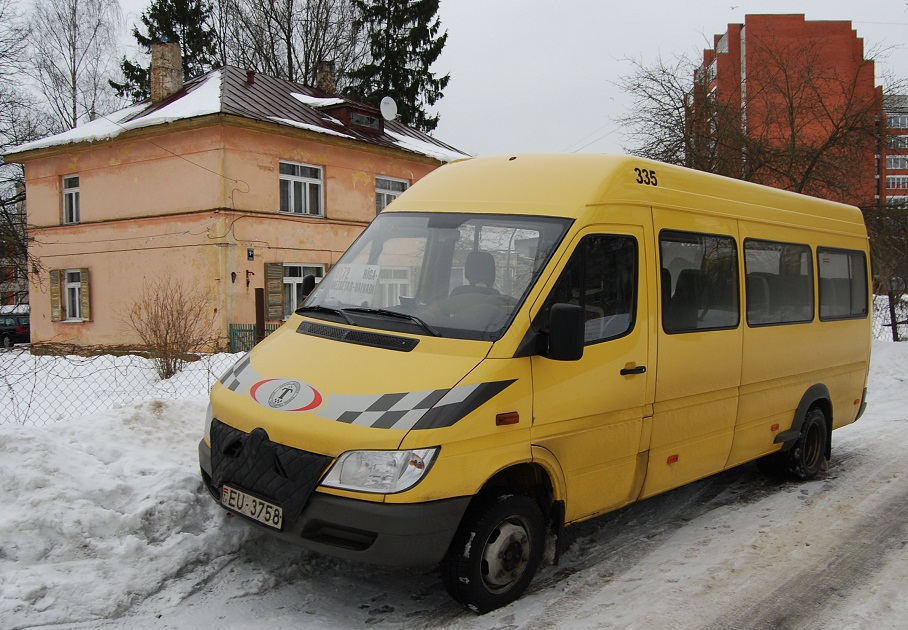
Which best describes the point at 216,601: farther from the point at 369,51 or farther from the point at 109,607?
the point at 369,51

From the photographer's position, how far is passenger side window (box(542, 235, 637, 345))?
4.37 m

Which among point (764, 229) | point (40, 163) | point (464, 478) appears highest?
point (40, 163)

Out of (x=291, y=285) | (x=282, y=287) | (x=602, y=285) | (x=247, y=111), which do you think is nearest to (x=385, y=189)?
(x=291, y=285)

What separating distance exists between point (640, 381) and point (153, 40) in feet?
122

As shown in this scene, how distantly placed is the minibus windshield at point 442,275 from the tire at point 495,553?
959mm

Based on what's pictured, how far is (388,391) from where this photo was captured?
3814 mm

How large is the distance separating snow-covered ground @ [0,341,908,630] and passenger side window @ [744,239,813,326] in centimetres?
166

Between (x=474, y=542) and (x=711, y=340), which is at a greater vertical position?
(x=711, y=340)

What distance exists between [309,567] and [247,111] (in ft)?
59.1

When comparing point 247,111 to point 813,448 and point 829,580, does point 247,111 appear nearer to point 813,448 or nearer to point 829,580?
point 813,448

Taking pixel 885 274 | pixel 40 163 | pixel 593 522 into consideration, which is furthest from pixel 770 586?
pixel 40 163

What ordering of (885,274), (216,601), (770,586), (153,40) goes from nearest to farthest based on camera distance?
(216,601), (770,586), (885,274), (153,40)

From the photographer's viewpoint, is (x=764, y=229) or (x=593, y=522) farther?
(x=764, y=229)

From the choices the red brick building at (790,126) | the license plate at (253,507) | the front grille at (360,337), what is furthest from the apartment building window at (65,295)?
the license plate at (253,507)
